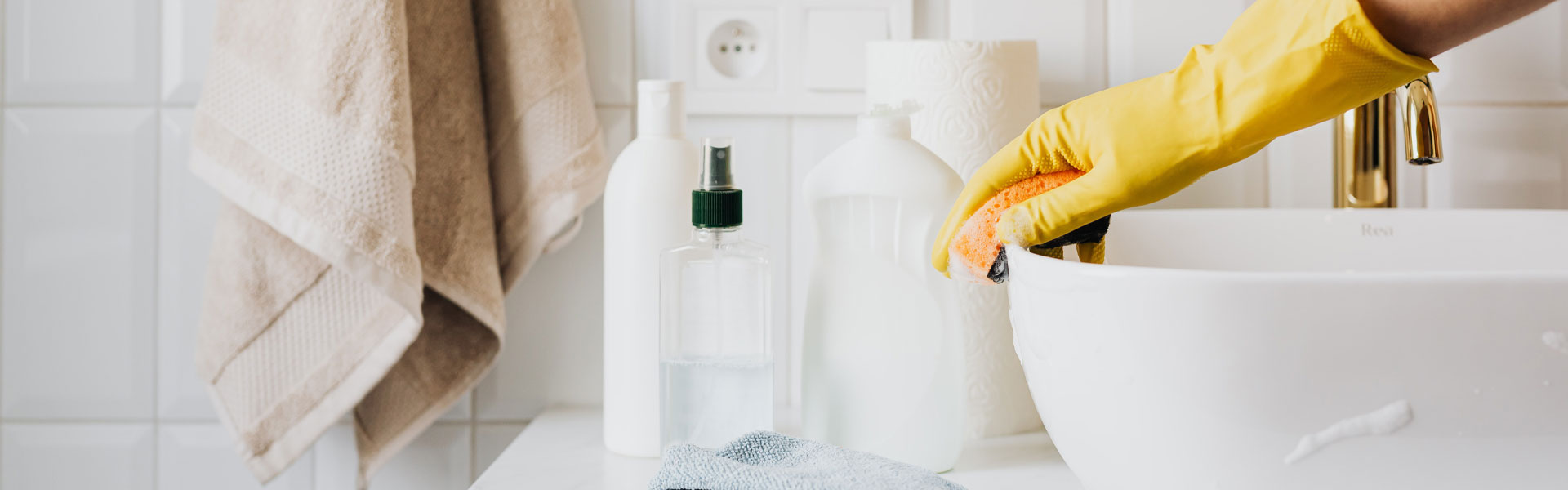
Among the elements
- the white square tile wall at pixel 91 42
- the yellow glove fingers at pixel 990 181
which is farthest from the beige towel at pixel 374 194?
the yellow glove fingers at pixel 990 181

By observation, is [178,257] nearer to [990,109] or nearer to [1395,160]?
[990,109]

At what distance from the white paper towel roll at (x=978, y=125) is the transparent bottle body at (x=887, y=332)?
0.09m

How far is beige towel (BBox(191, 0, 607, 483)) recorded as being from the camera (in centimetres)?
59

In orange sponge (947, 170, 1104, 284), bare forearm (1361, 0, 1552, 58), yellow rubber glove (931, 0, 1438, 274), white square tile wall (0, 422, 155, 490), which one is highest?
bare forearm (1361, 0, 1552, 58)

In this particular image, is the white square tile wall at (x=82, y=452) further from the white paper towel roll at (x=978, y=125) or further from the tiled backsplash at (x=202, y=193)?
the white paper towel roll at (x=978, y=125)

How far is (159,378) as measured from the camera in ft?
2.56

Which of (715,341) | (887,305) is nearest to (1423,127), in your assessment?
(887,305)

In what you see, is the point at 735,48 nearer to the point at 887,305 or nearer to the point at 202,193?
the point at 887,305

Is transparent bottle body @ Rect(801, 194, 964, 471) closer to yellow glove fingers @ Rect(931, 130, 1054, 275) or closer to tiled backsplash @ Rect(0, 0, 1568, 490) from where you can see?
yellow glove fingers @ Rect(931, 130, 1054, 275)

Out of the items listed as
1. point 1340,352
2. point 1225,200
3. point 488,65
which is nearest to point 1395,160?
point 1225,200

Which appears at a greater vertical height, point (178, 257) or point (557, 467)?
point (178, 257)

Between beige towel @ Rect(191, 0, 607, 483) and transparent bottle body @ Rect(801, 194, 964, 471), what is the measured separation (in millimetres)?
224

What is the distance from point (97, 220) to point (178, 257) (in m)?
0.07

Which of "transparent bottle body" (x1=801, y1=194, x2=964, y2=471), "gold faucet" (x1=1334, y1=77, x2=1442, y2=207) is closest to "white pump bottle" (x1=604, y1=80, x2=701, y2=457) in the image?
"transparent bottle body" (x1=801, y1=194, x2=964, y2=471)
